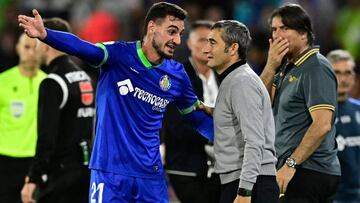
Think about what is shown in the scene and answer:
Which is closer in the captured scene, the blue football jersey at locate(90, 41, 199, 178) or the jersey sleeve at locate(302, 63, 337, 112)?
Result: the blue football jersey at locate(90, 41, 199, 178)

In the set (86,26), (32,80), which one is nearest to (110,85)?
(32,80)

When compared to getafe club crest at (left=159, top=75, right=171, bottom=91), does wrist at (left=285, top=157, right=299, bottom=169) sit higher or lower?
lower

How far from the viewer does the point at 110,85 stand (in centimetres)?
648

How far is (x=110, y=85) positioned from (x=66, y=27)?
1640mm

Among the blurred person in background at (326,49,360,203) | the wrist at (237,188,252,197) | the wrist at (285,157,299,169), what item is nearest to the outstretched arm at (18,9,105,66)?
the wrist at (237,188,252,197)

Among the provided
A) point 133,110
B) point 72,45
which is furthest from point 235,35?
point 72,45

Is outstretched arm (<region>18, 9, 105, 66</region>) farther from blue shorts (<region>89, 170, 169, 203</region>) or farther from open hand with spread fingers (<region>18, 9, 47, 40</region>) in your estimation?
blue shorts (<region>89, 170, 169, 203</region>)

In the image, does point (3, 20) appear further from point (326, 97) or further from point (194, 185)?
point (326, 97)

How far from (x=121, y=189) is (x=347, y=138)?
3.22 m

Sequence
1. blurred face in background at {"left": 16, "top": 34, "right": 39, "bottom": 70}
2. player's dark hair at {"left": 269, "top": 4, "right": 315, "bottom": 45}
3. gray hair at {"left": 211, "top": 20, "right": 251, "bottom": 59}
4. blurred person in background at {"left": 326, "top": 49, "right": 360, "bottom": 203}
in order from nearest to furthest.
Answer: gray hair at {"left": 211, "top": 20, "right": 251, "bottom": 59}
player's dark hair at {"left": 269, "top": 4, "right": 315, "bottom": 45}
blurred person in background at {"left": 326, "top": 49, "right": 360, "bottom": 203}
blurred face in background at {"left": 16, "top": 34, "right": 39, "bottom": 70}

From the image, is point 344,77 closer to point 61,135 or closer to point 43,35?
point 61,135

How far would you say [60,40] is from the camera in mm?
6023

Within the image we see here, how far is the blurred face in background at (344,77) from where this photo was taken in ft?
29.0

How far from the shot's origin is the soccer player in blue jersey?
6.40 m
